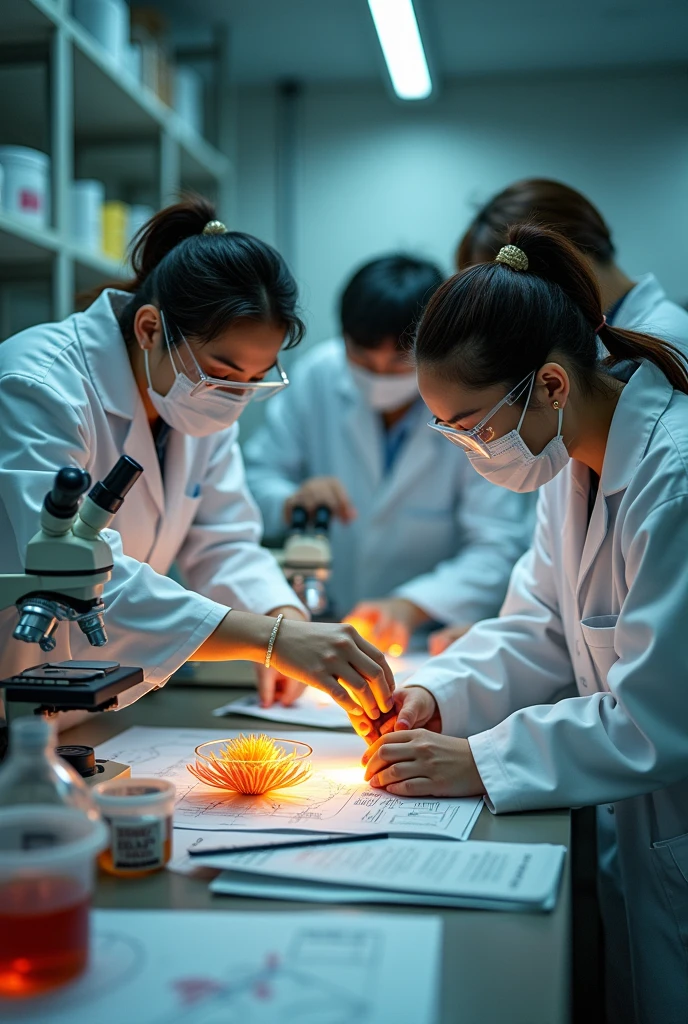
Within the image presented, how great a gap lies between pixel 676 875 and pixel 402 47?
254 centimetres

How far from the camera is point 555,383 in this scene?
131 centimetres

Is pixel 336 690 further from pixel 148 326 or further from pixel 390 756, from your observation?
pixel 148 326

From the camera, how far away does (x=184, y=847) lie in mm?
1058

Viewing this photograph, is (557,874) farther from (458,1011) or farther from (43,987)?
(43,987)

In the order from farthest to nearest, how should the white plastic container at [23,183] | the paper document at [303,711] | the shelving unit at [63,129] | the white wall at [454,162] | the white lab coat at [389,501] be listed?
1. the white wall at [454,162]
2. the white lab coat at [389,501]
3. the shelving unit at [63,129]
4. the white plastic container at [23,183]
5. the paper document at [303,711]

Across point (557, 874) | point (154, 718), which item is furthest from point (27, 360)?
point (557, 874)

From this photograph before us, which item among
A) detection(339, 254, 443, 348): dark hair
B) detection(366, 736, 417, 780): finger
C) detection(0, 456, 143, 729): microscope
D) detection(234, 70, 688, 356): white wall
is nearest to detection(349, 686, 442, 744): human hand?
detection(366, 736, 417, 780): finger

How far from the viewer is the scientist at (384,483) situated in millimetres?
2365

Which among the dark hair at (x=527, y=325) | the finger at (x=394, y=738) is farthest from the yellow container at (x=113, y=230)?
the finger at (x=394, y=738)

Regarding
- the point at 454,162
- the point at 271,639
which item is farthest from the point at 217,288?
the point at 454,162

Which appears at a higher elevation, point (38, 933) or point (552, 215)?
point (552, 215)

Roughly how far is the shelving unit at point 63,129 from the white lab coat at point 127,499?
61 cm

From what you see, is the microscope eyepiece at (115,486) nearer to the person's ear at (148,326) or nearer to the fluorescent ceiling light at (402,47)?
the person's ear at (148,326)

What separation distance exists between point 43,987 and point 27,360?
976 mm
